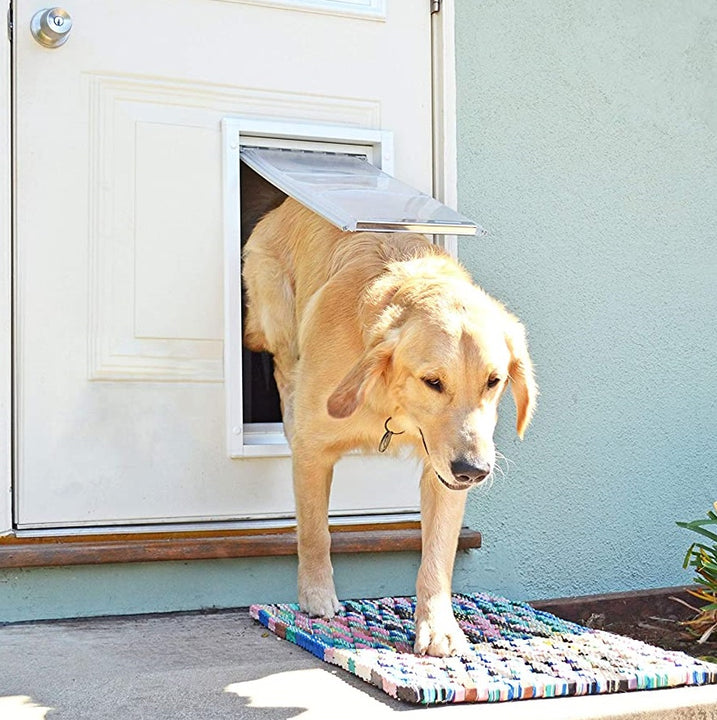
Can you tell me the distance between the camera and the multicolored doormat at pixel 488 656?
2625 millimetres

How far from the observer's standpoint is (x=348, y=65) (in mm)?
4082

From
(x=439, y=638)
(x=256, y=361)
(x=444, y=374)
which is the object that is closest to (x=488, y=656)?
(x=439, y=638)

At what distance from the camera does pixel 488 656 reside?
2.95 metres

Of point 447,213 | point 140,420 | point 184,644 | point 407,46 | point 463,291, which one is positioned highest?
point 407,46

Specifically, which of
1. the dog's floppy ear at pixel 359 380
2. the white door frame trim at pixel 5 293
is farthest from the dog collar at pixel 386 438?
the white door frame trim at pixel 5 293

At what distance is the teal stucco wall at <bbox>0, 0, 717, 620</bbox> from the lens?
4.23 meters

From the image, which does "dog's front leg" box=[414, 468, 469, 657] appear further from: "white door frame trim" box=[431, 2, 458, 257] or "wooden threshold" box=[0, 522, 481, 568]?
"white door frame trim" box=[431, 2, 458, 257]

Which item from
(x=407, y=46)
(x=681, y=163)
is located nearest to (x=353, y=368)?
(x=407, y=46)

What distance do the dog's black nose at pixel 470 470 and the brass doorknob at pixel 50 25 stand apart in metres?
1.92

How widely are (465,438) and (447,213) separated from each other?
0.93m

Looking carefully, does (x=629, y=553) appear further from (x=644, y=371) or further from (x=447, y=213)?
(x=447, y=213)

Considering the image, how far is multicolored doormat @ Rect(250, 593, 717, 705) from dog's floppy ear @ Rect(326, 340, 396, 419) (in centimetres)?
63

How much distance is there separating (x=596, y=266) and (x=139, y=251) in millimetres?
1776

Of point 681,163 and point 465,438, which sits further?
point 681,163
